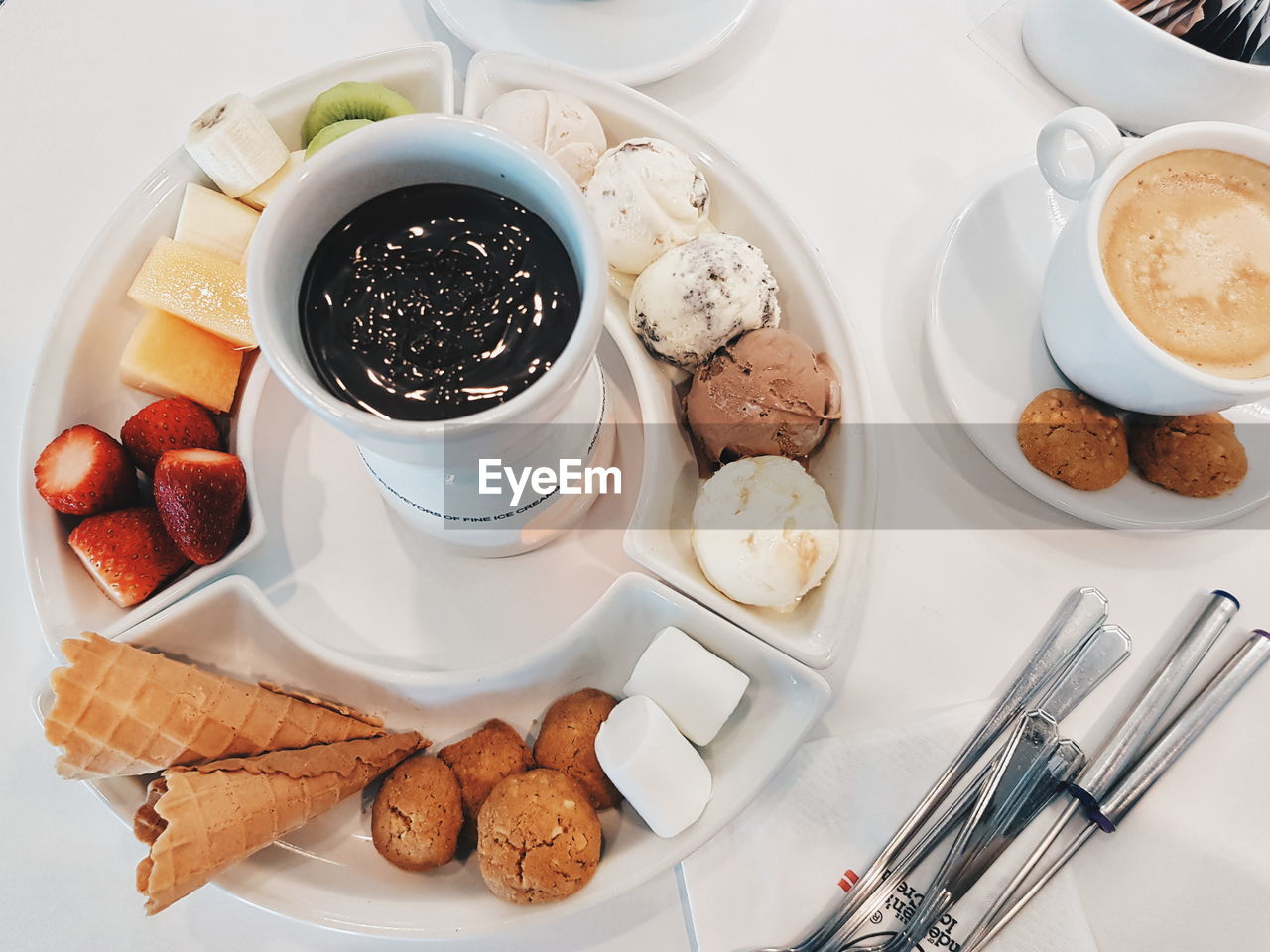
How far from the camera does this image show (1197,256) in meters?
0.95

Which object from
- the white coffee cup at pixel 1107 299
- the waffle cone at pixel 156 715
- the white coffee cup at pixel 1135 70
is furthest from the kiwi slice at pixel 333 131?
the white coffee cup at pixel 1135 70

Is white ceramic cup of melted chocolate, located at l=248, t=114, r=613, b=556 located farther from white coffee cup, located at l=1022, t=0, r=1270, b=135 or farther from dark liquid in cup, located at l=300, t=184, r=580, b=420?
white coffee cup, located at l=1022, t=0, r=1270, b=135

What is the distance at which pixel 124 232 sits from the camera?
3.36 feet

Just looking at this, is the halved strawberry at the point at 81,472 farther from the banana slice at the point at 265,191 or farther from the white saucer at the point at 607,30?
the white saucer at the point at 607,30

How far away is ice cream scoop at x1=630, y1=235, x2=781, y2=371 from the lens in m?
0.95

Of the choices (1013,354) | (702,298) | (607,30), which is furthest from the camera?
(607,30)

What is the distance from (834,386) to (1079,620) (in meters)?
0.42

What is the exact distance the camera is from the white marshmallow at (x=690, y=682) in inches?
35.8

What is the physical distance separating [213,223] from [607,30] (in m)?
0.61

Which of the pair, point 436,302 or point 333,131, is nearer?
point 436,302

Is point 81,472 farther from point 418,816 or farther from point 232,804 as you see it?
point 418,816

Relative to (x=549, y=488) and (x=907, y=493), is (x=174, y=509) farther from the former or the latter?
(x=907, y=493)

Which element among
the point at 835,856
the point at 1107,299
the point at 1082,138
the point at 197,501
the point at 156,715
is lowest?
the point at 835,856

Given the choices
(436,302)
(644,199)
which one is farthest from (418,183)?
(644,199)
